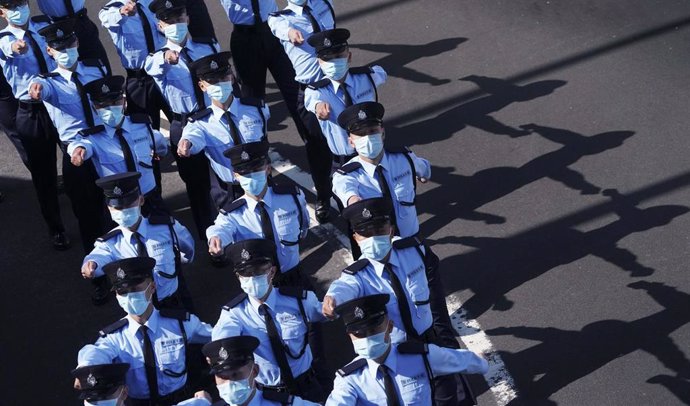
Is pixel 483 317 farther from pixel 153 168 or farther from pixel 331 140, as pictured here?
pixel 153 168

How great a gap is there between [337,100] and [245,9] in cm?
217

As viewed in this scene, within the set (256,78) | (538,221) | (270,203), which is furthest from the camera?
(256,78)

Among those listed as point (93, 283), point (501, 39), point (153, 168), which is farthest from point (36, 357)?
point (501, 39)

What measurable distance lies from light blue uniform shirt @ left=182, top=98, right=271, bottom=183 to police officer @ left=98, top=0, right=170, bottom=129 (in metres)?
1.67

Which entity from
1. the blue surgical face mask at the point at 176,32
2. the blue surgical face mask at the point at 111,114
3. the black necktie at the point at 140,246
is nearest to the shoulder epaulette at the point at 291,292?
the black necktie at the point at 140,246

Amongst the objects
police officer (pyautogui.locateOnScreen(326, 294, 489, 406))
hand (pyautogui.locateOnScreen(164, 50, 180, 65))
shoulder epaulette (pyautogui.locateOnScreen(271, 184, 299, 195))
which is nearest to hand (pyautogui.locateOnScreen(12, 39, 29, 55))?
hand (pyautogui.locateOnScreen(164, 50, 180, 65))

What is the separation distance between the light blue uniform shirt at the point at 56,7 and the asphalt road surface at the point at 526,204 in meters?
1.88

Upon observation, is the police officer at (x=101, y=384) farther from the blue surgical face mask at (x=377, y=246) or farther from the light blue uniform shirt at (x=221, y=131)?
the light blue uniform shirt at (x=221, y=131)

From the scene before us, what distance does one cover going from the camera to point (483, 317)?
11367 millimetres

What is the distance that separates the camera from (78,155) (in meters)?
11.3

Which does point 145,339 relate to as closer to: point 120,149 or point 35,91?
point 120,149

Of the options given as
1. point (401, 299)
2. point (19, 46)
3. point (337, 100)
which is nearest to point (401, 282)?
point (401, 299)

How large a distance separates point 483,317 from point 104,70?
4.57 meters

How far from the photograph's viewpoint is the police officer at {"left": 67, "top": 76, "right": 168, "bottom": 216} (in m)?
11.4
